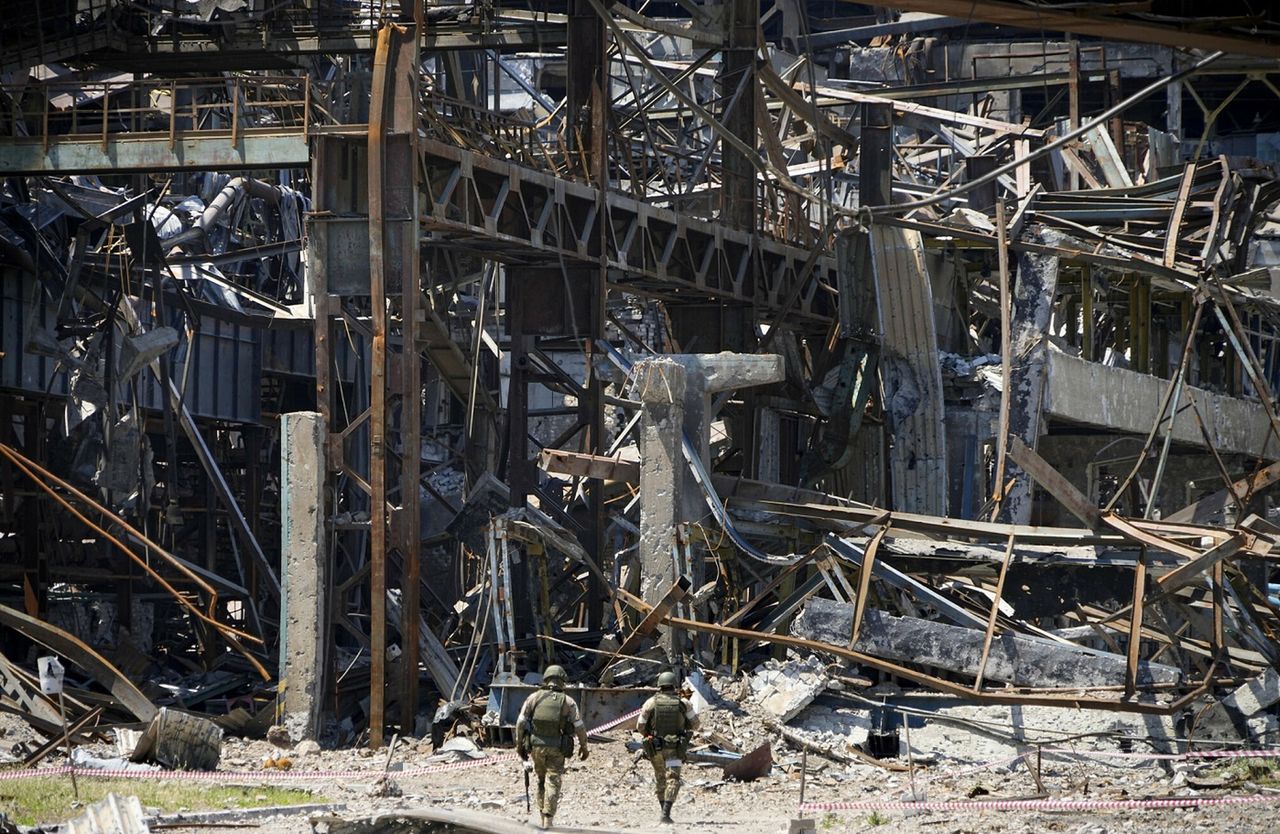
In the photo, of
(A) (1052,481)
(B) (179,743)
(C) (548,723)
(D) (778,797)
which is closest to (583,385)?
(A) (1052,481)

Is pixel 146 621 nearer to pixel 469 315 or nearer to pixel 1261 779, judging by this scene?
pixel 469 315

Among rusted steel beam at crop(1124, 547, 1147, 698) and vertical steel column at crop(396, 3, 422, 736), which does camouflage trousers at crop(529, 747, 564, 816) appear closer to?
vertical steel column at crop(396, 3, 422, 736)

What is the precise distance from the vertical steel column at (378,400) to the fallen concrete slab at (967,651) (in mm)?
4001

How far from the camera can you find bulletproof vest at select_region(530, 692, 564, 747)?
1312 cm

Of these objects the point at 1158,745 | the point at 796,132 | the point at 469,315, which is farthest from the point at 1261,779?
the point at 796,132

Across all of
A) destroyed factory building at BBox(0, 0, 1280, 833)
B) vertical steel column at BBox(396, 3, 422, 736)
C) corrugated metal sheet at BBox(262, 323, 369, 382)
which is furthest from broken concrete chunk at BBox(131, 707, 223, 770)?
corrugated metal sheet at BBox(262, 323, 369, 382)

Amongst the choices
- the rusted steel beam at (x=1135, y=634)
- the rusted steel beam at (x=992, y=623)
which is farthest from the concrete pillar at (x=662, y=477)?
the rusted steel beam at (x=1135, y=634)

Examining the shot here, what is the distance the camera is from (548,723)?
518 inches

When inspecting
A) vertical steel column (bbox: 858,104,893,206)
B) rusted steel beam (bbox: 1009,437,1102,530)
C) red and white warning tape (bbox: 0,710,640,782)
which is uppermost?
vertical steel column (bbox: 858,104,893,206)

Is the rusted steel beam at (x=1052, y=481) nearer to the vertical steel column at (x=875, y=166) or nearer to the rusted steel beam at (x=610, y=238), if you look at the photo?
the rusted steel beam at (x=610, y=238)

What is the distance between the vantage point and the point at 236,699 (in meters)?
21.9

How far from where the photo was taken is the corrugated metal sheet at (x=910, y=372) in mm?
24453

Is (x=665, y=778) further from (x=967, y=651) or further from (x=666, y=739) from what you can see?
(x=967, y=651)

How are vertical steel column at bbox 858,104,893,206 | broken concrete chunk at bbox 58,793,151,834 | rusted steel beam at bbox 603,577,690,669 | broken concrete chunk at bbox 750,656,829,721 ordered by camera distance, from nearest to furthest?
broken concrete chunk at bbox 58,793,151,834 → broken concrete chunk at bbox 750,656,829,721 → rusted steel beam at bbox 603,577,690,669 → vertical steel column at bbox 858,104,893,206
